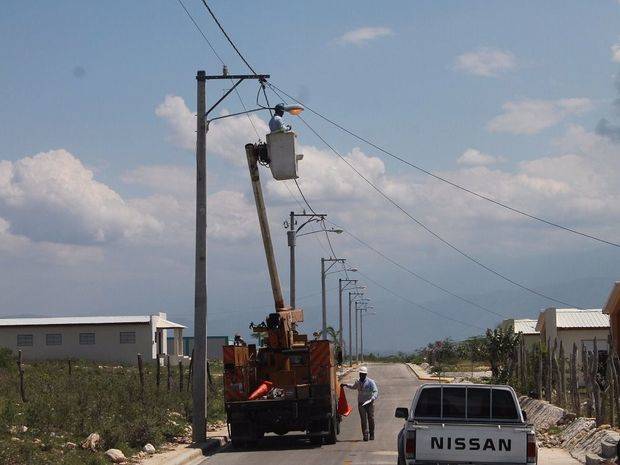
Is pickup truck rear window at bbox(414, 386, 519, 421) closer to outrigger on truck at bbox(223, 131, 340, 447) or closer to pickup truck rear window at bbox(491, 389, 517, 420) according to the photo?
pickup truck rear window at bbox(491, 389, 517, 420)

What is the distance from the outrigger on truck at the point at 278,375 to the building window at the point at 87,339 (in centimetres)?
4606

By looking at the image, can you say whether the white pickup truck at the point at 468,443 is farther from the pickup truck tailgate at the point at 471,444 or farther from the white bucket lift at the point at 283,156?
the white bucket lift at the point at 283,156

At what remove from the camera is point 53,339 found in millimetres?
72312

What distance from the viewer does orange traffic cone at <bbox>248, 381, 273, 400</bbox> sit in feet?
82.4

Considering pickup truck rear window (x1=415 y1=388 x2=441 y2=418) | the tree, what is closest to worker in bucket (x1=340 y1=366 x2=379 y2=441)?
pickup truck rear window (x1=415 y1=388 x2=441 y2=418)

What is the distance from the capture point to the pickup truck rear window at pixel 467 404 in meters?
16.2

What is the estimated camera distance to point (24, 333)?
72875 mm

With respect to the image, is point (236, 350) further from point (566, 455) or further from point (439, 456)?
point (439, 456)

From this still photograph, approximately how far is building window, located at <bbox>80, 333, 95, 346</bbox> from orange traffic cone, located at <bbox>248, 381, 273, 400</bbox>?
4771 centimetres

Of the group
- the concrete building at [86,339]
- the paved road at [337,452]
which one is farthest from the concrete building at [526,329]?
the paved road at [337,452]

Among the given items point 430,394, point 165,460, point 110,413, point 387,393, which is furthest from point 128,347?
point 430,394

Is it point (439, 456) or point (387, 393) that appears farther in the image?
point (387, 393)

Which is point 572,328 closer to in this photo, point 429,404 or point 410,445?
point 429,404

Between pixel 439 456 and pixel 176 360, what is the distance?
59821mm
